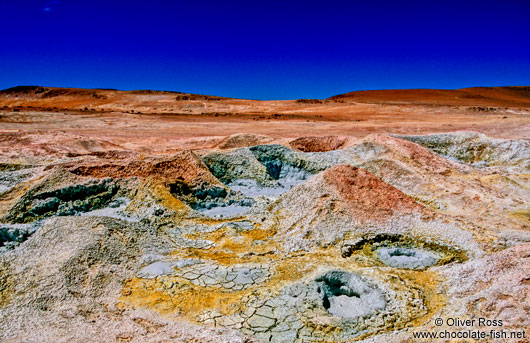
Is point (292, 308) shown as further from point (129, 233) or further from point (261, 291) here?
point (129, 233)

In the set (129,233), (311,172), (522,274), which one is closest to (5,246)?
(129,233)

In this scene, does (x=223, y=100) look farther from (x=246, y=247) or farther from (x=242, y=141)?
(x=246, y=247)

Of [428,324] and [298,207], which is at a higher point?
[298,207]

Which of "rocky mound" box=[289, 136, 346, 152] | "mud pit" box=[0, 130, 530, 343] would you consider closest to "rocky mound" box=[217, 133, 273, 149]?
"rocky mound" box=[289, 136, 346, 152]

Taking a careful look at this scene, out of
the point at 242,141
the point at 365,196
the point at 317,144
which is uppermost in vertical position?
the point at 242,141

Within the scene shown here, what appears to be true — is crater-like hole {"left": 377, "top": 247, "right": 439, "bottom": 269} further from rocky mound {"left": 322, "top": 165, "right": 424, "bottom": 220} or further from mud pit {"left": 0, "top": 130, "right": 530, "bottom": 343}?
rocky mound {"left": 322, "top": 165, "right": 424, "bottom": 220}

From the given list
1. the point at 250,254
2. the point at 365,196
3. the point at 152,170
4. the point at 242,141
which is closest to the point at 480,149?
the point at 242,141

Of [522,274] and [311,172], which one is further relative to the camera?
[311,172]

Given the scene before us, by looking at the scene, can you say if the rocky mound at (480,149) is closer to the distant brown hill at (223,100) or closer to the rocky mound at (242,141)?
the rocky mound at (242,141)
